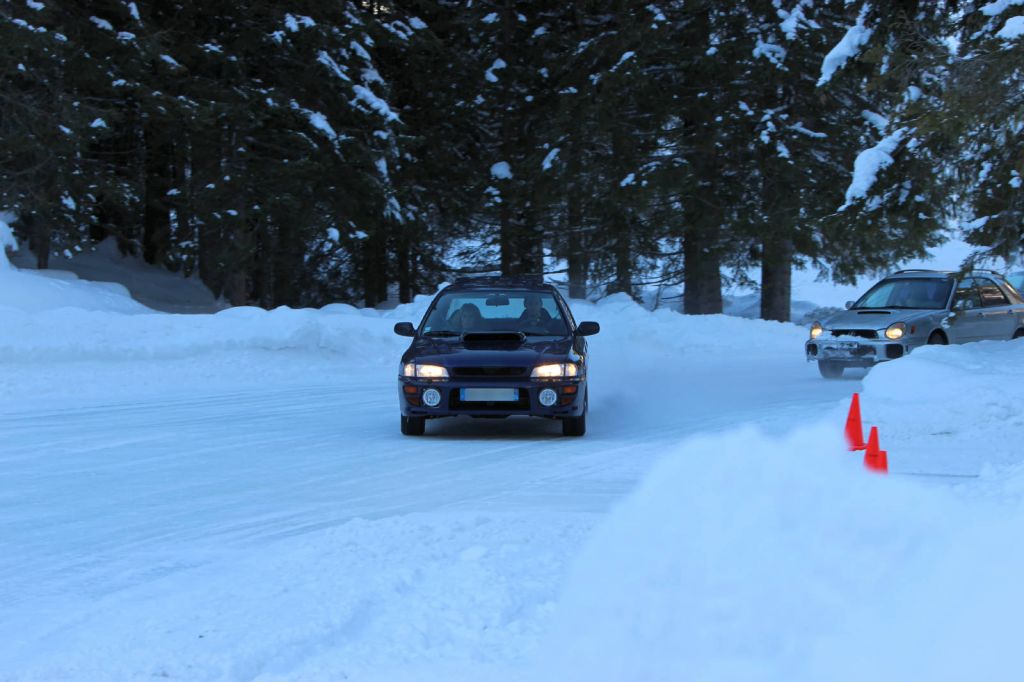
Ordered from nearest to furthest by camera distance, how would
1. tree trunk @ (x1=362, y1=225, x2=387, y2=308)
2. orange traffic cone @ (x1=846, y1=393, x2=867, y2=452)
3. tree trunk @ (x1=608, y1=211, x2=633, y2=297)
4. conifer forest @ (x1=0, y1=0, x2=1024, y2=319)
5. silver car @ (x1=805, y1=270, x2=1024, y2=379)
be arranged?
orange traffic cone @ (x1=846, y1=393, x2=867, y2=452)
silver car @ (x1=805, y1=270, x2=1024, y2=379)
conifer forest @ (x1=0, y1=0, x2=1024, y2=319)
tree trunk @ (x1=608, y1=211, x2=633, y2=297)
tree trunk @ (x1=362, y1=225, x2=387, y2=308)

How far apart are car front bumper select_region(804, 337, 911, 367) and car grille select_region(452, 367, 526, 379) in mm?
7352

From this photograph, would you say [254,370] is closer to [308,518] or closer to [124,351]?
[124,351]

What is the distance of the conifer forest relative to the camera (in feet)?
83.0

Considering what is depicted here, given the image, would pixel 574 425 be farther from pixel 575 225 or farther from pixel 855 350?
pixel 575 225

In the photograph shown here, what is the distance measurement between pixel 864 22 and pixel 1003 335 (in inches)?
222

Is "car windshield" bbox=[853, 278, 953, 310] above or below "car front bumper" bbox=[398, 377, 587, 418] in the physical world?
above

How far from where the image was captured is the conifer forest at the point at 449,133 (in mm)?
25312

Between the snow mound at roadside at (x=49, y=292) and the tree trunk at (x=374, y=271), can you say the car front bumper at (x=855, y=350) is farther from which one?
the tree trunk at (x=374, y=271)

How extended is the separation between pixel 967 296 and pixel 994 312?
3.07 ft

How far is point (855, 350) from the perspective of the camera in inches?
669

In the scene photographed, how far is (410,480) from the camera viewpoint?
9.14 metres

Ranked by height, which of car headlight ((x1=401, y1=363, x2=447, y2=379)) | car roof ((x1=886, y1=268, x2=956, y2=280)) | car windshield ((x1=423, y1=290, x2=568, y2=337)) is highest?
car roof ((x1=886, y1=268, x2=956, y2=280))

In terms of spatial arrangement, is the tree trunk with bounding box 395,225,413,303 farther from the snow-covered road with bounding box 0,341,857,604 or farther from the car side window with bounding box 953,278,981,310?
the car side window with bounding box 953,278,981,310

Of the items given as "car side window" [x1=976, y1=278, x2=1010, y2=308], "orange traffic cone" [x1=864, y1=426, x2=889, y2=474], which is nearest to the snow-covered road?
"orange traffic cone" [x1=864, y1=426, x2=889, y2=474]
